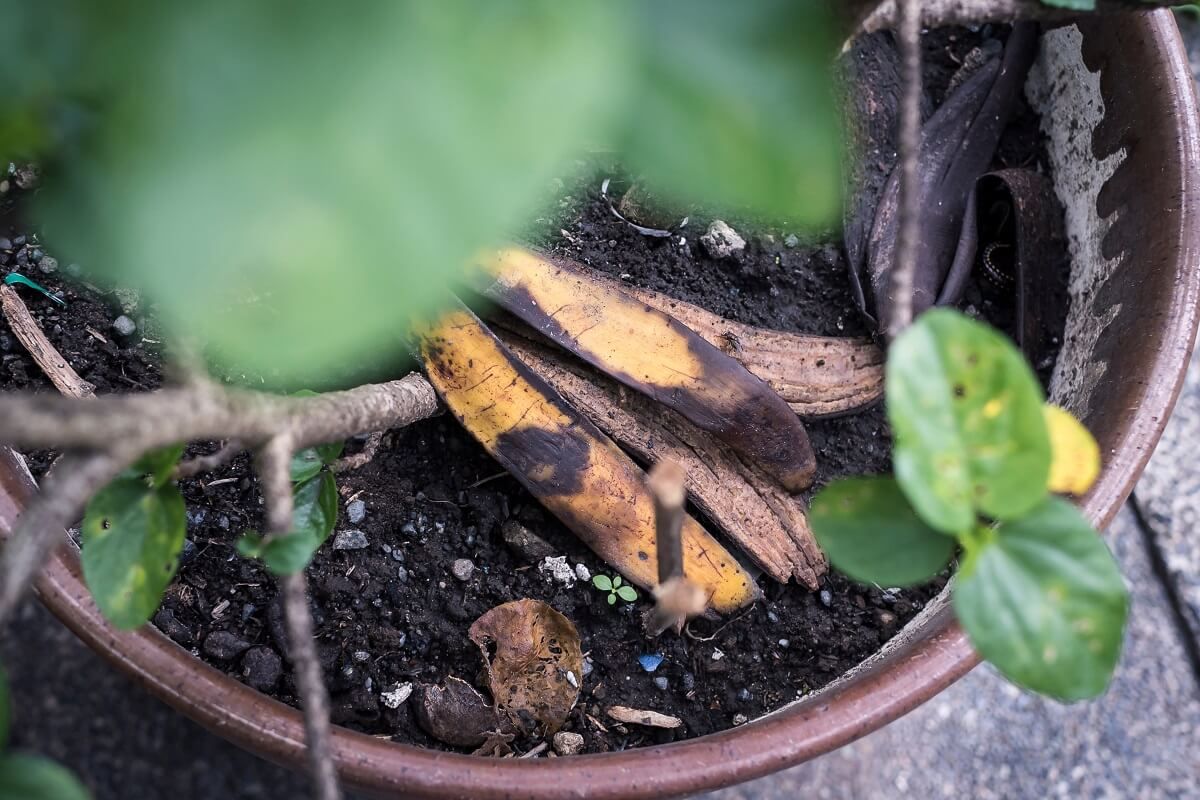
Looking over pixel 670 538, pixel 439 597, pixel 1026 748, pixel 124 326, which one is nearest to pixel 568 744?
pixel 439 597

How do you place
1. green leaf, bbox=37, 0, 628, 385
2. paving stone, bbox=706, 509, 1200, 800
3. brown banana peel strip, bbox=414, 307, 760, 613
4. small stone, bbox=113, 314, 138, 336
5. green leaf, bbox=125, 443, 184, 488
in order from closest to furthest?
green leaf, bbox=37, 0, 628, 385 < green leaf, bbox=125, 443, 184, 488 < brown banana peel strip, bbox=414, 307, 760, 613 < small stone, bbox=113, 314, 138, 336 < paving stone, bbox=706, 509, 1200, 800

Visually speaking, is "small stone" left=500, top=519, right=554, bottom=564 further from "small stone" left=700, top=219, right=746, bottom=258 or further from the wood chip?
"small stone" left=700, top=219, right=746, bottom=258

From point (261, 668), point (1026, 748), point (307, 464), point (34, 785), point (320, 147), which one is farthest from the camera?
point (1026, 748)

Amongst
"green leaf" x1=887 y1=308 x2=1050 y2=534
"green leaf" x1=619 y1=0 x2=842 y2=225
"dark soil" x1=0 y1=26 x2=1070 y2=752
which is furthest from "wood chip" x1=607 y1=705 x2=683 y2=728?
"green leaf" x1=619 y1=0 x2=842 y2=225

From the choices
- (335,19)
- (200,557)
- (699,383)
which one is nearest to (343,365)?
(200,557)

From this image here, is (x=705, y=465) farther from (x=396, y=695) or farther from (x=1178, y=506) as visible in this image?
(x=1178, y=506)

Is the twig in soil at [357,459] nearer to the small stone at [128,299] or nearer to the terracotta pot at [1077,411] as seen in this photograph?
the terracotta pot at [1077,411]

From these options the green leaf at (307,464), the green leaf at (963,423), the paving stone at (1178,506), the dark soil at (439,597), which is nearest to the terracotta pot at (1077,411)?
the dark soil at (439,597)
